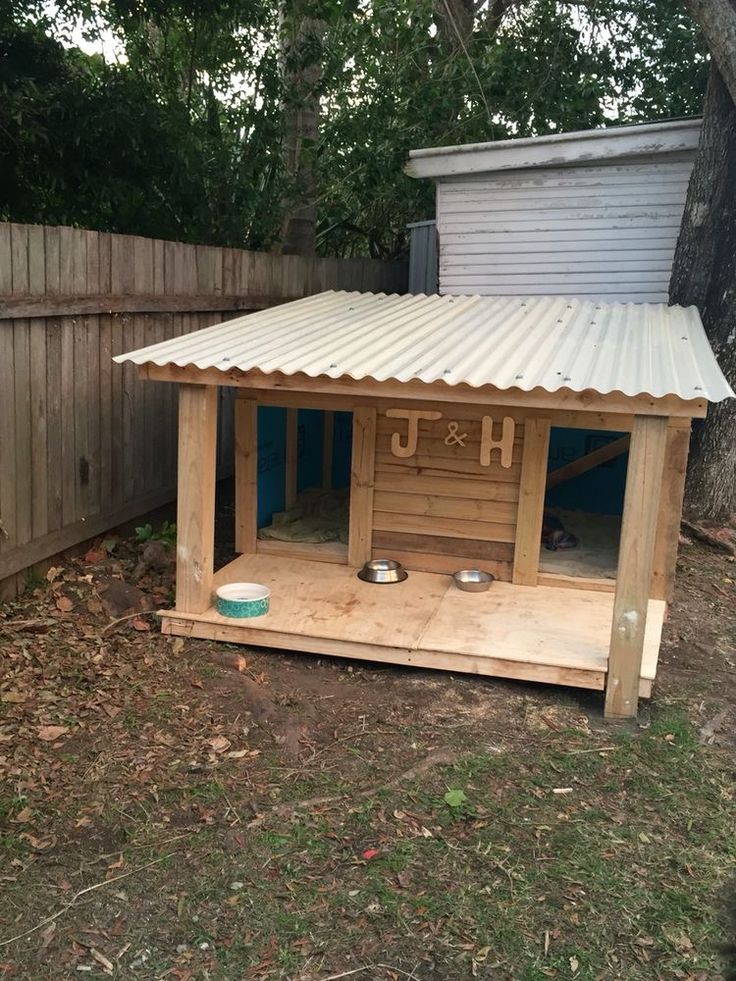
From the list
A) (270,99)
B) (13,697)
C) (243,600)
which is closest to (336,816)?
(13,697)

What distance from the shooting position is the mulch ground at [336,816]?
9.96 ft

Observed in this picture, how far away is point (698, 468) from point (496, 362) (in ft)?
11.7

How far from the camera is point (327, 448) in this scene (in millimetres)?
8477

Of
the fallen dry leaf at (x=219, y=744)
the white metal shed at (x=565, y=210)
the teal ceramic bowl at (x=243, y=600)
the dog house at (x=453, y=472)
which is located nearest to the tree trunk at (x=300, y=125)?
the white metal shed at (x=565, y=210)

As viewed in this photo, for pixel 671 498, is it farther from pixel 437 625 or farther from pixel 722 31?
pixel 722 31

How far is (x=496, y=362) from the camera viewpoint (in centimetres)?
515

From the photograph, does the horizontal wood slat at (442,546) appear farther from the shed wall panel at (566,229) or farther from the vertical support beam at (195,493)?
the shed wall panel at (566,229)

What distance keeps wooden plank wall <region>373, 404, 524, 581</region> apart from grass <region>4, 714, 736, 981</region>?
235 cm

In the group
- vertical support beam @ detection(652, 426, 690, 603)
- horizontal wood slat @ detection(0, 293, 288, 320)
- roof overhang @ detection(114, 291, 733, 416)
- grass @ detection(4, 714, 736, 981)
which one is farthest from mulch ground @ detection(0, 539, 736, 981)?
horizontal wood slat @ detection(0, 293, 288, 320)

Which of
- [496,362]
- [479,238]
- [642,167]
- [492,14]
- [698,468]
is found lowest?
[698,468]

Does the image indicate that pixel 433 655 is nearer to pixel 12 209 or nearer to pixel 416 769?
pixel 416 769

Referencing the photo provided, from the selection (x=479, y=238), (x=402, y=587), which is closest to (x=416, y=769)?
(x=402, y=587)

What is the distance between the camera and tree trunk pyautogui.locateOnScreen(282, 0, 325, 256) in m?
10.0

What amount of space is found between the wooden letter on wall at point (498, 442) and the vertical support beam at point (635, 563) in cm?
152
